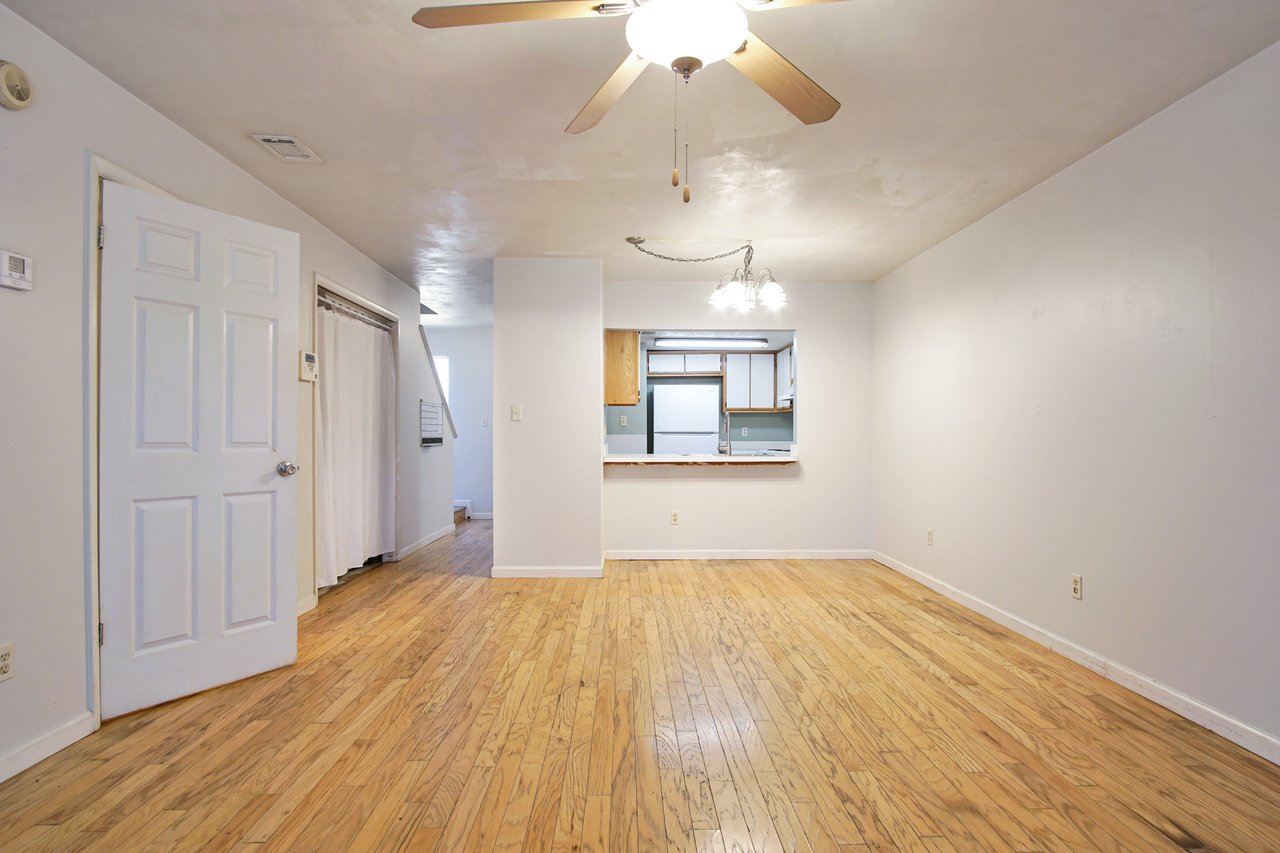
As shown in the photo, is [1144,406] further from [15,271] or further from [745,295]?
[15,271]

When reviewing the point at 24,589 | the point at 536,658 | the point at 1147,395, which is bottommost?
the point at 536,658

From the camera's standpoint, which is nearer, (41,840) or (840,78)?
(41,840)

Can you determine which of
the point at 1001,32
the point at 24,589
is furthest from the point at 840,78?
the point at 24,589

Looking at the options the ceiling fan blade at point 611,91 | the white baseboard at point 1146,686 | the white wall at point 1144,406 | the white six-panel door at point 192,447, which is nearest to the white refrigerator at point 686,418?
the white wall at point 1144,406

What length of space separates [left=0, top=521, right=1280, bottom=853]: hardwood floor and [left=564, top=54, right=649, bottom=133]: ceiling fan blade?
2034 mm

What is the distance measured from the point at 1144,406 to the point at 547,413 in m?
3.42

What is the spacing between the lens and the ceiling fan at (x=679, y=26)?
47.5 inches

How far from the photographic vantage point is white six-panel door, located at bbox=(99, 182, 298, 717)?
2098mm

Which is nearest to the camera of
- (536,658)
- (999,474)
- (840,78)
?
(840,78)

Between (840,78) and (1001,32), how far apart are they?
1.64 feet

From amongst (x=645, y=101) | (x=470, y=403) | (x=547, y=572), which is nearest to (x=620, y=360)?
(x=547, y=572)

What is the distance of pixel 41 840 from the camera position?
1.48 m

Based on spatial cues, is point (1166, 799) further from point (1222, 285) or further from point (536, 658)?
point (536, 658)

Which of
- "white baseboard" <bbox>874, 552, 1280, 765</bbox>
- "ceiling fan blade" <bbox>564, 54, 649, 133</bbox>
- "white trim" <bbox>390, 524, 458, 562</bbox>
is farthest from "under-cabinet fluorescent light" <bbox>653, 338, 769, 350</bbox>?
"ceiling fan blade" <bbox>564, 54, 649, 133</bbox>
